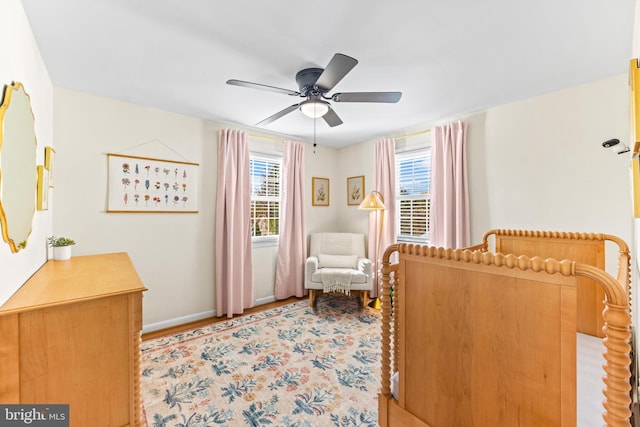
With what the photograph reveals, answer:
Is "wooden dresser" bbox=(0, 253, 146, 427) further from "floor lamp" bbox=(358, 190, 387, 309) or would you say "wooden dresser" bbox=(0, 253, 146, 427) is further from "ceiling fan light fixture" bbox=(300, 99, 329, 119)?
"floor lamp" bbox=(358, 190, 387, 309)

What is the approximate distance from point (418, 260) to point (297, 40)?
150 cm

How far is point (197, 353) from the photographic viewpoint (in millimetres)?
2443

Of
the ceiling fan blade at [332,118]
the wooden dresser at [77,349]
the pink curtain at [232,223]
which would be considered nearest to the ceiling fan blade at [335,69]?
the ceiling fan blade at [332,118]

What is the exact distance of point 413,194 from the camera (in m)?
3.69

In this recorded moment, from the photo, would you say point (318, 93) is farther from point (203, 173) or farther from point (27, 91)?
point (203, 173)

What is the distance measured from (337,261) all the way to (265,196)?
1.37m

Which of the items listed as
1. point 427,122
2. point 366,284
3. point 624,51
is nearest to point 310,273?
point 366,284

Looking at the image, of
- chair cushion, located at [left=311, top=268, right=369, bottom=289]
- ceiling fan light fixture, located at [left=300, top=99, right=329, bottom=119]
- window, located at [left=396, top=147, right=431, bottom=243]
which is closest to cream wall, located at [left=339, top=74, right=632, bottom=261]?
window, located at [left=396, top=147, right=431, bottom=243]

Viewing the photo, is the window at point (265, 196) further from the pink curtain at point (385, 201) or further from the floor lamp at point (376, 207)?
the pink curtain at point (385, 201)

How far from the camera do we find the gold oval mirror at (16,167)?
Answer: 1158 millimetres

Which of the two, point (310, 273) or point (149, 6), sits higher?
point (149, 6)

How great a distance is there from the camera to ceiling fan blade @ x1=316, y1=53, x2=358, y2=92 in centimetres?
153

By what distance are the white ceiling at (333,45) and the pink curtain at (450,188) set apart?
1.70ft

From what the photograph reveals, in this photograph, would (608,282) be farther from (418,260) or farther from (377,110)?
(377,110)
